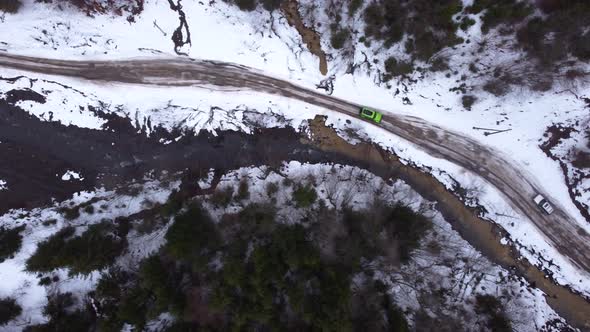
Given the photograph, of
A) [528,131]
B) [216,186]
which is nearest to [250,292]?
[216,186]

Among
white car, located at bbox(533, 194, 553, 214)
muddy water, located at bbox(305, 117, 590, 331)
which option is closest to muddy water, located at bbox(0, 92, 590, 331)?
muddy water, located at bbox(305, 117, 590, 331)

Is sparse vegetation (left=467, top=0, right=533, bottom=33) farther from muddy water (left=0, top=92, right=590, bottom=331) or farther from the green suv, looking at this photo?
muddy water (left=0, top=92, right=590, bottom=331)

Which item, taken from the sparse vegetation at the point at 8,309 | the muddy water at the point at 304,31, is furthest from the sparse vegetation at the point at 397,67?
the sparse vegetation at the point at 8,309

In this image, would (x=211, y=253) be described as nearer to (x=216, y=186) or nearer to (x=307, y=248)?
(x=216, y=186)

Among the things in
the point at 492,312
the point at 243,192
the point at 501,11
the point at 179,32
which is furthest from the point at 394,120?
the point at 179,32

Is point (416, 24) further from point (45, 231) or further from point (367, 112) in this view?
point (45, 231)

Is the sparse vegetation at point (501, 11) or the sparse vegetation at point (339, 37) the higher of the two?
the sparse vegetation at point (501, 11)

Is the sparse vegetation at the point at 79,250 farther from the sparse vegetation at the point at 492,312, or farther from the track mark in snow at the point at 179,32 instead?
the sparse vegetation at the point at 492,312
